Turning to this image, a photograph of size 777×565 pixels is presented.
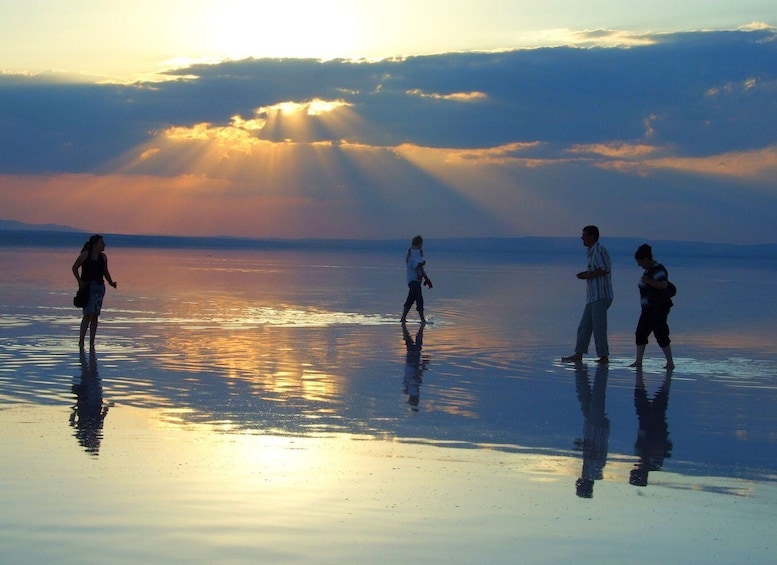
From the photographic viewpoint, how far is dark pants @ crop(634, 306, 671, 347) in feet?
Answer: 45.8

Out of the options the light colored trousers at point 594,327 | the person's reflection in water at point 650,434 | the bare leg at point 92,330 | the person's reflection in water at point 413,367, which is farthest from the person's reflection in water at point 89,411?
the light colored trousers at point 594,327

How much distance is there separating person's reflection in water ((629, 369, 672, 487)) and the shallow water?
1.4 inches

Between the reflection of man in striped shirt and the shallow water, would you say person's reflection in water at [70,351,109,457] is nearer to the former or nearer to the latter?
the shallow water

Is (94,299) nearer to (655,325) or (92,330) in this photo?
(92,330)

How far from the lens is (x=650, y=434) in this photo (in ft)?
30.0

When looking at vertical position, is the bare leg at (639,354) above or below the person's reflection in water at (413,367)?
above

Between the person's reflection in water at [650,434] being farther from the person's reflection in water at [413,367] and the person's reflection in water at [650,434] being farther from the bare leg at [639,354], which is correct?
the person's reflection in water at [413,367]

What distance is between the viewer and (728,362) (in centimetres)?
1498

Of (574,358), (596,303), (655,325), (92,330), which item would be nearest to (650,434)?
(655,325)

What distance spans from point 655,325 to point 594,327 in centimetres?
89

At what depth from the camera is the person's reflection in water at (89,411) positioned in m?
8.28

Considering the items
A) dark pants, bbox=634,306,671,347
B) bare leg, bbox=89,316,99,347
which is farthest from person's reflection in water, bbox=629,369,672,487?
bare leg, bbox=89,316,99,347

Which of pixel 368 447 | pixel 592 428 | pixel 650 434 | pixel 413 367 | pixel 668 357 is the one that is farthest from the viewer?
pixel 668 357

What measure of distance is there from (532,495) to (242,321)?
1394cm
